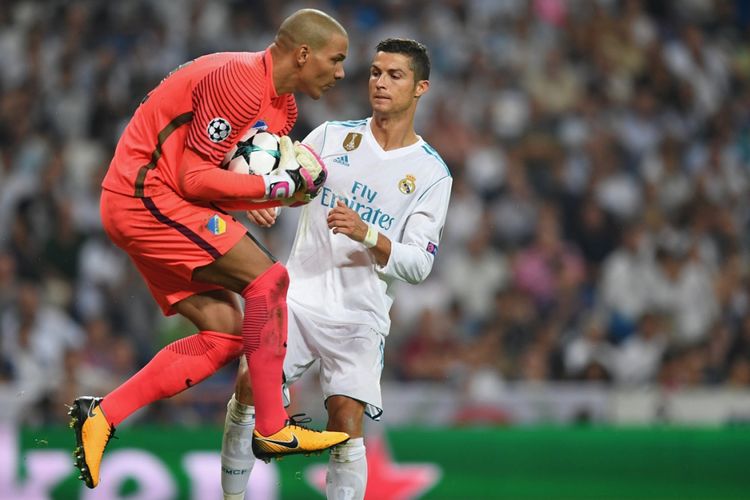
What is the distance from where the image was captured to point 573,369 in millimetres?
10703

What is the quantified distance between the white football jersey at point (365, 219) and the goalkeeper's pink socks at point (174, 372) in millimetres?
603

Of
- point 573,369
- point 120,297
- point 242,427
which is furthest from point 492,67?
point 242,427

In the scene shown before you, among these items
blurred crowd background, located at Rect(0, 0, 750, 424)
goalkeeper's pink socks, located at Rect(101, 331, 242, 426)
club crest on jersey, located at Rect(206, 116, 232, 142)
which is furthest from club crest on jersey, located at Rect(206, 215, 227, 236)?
blurred crowd background, located at Rect(0, 0, 750, 424)

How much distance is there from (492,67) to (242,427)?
7.87m

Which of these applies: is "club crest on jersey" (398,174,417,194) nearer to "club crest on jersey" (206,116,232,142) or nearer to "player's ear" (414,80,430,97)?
"player's ear" (414,80,430,97)

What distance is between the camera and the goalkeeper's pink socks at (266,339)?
18.4 feet

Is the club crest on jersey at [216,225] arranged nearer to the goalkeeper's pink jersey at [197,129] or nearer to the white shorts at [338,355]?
the goalkeeper's pink jersey at [197,129]

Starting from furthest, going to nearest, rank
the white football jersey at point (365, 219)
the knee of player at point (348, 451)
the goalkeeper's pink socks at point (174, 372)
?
the white football jersey at point (365, 219) → the knee of player at point (348, 451) → the goalkeeper's pink socks at point (174, 372)

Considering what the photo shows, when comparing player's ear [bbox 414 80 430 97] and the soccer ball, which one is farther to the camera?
player's ear [bbox 414 80 430 97]

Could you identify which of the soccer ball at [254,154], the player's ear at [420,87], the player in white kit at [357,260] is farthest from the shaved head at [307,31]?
the player's ear at [420,87]

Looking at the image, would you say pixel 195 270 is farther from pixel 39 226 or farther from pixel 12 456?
pixel 39 226

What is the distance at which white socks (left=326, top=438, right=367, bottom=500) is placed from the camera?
6117 millimetres

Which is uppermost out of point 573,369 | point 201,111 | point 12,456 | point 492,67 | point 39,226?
point 492,67

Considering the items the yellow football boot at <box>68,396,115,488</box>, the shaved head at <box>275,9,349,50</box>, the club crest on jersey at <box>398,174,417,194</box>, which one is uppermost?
the shaved head at <box>275,9,349,50</box>
